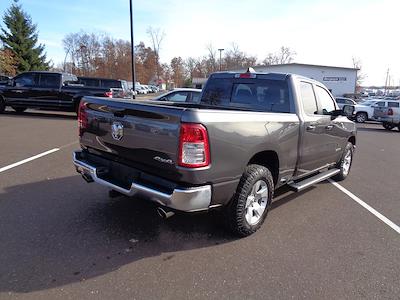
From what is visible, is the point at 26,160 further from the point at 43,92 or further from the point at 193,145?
the point at 43,92

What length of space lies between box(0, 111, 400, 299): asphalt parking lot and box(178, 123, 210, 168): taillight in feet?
3.34

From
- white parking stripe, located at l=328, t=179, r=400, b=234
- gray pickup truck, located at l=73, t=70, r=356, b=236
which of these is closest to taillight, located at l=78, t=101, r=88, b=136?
gray pickup truck, located at l=73, t=70, r=356, b=236

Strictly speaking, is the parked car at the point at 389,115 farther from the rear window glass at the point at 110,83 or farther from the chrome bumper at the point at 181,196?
the chrome bumper at the point at 181,196

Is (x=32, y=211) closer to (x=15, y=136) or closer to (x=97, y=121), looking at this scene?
(x=97, y=121)

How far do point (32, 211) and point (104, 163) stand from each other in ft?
4.13

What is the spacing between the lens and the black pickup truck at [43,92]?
1688cm

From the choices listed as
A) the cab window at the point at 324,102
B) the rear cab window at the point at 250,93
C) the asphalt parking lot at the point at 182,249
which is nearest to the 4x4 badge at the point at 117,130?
the asphalt parking lot at the point at 182,249

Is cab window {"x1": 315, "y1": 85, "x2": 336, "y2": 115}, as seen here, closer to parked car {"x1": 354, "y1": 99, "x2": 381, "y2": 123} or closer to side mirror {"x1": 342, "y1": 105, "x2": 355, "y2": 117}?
side mirror {"x1": 342, "y1": 105, "x2": 355, "y2": 117}

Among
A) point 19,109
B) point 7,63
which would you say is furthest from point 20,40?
point 19,109

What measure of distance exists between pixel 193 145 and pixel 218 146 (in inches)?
11.8

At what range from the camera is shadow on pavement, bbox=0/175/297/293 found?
3316 mm

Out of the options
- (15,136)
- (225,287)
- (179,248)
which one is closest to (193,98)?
(15,136)

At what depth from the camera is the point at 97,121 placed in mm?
4426

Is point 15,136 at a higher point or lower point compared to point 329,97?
lower
